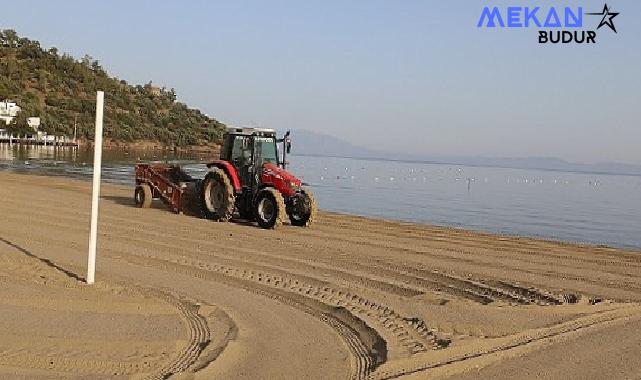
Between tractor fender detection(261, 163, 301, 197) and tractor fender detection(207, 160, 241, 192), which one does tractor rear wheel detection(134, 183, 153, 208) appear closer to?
tractor fender detection(207, 160, 241, 192)

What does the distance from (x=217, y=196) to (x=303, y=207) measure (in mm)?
2212

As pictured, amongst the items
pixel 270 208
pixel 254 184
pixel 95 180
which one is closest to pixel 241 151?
pixel 254 184

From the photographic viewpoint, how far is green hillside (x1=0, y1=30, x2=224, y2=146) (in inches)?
3219

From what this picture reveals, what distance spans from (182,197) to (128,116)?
256 ft

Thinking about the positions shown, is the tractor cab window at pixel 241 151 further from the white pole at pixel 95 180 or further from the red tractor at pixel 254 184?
the white pole at pixel 95 180

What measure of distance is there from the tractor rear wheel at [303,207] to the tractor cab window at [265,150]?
1.00 m

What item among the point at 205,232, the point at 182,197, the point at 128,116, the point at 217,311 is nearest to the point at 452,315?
the point at 217,311

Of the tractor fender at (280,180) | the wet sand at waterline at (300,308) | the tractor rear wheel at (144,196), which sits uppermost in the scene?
the tractor fender at (280,180)

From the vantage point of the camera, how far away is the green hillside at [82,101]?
81.8 metres

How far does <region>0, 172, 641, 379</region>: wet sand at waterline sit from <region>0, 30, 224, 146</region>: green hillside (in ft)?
220

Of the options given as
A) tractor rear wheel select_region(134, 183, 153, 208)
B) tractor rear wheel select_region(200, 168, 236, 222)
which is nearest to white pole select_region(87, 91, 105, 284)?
tractor rear wheel select_region(200, 168, 236, 222)

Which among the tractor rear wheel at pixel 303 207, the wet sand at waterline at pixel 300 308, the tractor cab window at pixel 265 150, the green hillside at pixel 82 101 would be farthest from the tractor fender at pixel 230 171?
the green hillside at pixel 82 101

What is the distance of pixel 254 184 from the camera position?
15.5 meters

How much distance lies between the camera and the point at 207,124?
10650 centimetres
